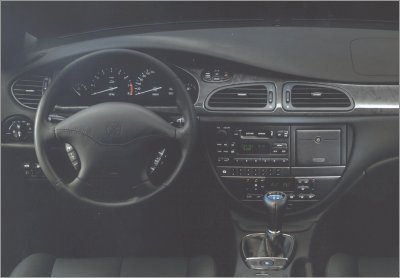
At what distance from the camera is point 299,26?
2.21 metres

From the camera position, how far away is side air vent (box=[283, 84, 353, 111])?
212 centimetres

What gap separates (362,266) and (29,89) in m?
1.27

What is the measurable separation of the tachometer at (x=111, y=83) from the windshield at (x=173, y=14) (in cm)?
23

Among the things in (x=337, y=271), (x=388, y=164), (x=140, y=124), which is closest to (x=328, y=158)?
(x=388, y=164)

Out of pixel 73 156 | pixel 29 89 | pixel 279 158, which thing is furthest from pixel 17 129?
pixel 279 158

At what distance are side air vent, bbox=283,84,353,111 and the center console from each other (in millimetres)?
73

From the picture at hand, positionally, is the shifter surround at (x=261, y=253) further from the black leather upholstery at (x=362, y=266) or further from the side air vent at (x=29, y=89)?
the side air vent at (x=29, y=89)

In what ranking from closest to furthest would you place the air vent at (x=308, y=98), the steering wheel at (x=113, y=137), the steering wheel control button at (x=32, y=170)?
the steering wheel at (x=113, y=137)
the air vent at (x=308, y=98)
the steering wheel control button at (x=32, y=170)


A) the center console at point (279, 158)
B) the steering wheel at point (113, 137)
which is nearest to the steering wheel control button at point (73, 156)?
the steering wheel at point (113, 137)

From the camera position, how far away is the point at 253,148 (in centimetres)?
217

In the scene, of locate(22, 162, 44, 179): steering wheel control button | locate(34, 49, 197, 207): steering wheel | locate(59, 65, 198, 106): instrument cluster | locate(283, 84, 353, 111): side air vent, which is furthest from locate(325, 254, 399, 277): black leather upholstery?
locate(22, 162, 44, 179): steering wheel control button

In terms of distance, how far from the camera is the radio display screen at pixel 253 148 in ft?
7.11

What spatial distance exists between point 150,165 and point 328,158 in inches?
24.7

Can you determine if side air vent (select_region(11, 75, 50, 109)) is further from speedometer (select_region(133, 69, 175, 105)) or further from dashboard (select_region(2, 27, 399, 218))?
speedometer (select_region(133, 69, 175, 105))
